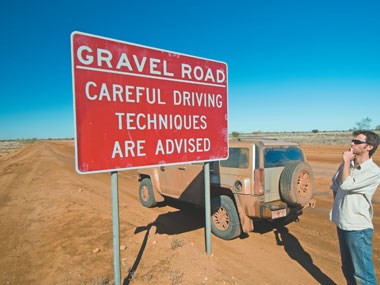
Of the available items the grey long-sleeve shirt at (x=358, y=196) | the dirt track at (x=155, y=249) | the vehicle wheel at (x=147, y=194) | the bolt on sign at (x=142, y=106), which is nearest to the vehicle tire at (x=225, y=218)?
the dirt track at (x=155, y=249)

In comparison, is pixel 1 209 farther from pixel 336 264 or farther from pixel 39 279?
pixel 336 264

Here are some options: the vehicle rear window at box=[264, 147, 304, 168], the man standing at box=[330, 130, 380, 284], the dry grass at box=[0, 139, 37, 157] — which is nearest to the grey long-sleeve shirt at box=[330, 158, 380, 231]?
the man standing at box=[330, 130, 380, 284]

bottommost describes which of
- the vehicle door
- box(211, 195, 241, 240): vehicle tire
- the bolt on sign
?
box(211, 195, 241, 240): vehicle tire

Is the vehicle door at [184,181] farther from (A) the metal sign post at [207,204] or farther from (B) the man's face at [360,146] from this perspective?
(B) the man's face at [360,146]

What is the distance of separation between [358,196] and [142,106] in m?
2.51

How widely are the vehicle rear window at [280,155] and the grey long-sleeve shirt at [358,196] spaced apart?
2.05 meters

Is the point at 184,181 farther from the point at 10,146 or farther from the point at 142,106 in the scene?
the point at 10,146

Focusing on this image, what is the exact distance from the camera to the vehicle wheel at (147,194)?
7.34 metres

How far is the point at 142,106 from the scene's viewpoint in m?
A: 3.17

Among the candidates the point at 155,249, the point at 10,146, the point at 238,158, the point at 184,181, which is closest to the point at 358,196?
the point at 238,158

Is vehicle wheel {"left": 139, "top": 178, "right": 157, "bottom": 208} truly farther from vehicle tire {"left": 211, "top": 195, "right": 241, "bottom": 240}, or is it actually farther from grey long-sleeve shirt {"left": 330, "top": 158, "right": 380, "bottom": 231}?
grey long-sleeve shirt {"left": 330, "top": 158, "right": 380, "bottom": 231}

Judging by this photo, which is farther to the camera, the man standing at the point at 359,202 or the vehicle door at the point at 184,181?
the vehicle door at the point at 184,181

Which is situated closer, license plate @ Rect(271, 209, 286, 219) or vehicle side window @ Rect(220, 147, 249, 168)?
license plate @ Rect(271, 209, 286, 219)

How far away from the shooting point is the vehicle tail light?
4.60 meters
